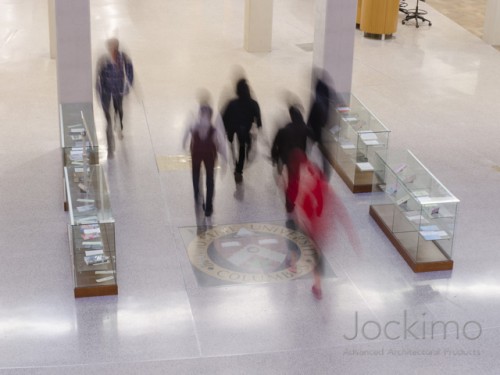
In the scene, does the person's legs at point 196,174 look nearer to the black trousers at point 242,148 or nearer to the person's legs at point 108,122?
the black trousers at point 242,148

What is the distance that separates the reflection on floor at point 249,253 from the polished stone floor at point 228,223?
16 centimetres

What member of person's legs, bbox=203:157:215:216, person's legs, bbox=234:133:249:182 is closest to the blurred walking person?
person's legs, bbox=203:157:215:216

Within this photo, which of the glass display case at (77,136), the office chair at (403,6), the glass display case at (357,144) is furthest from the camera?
the office chair at (403,6)

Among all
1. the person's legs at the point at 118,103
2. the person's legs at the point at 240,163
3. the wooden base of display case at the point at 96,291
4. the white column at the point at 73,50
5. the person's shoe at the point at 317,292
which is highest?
the white column at the point at 73,50

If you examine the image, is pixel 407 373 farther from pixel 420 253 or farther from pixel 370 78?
pixel 370 78

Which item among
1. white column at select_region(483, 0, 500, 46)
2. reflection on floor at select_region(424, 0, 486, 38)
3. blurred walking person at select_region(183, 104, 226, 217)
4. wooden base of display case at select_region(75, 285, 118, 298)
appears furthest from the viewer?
reflection on floor at select_region(424, 0, 486, 38)

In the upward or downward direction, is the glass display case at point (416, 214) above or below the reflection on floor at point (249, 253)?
above

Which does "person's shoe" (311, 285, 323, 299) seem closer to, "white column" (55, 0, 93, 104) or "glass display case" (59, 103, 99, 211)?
"glass display case" (59, 103, 99, 211)

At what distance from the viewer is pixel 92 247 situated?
10664mm

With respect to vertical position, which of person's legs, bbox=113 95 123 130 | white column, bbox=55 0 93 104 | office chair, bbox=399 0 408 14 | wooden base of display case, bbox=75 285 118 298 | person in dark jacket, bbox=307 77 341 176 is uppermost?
white column, bbox=55 0 93 104

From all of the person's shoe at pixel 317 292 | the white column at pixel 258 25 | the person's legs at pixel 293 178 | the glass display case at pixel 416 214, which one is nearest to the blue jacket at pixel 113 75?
the person's legs at pixel 293 178

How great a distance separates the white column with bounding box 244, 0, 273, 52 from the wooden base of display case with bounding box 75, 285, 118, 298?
1108cm

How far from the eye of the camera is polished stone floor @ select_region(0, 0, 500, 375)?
954 centimetres

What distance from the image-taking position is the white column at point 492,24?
2188 centimetres
